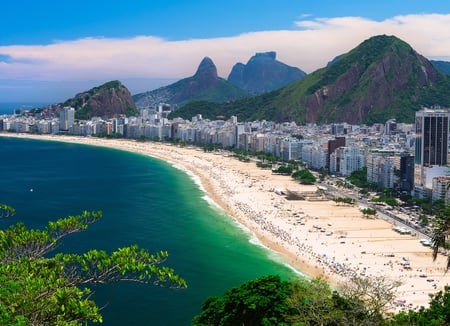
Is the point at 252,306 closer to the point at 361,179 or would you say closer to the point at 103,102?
the point at 361,179

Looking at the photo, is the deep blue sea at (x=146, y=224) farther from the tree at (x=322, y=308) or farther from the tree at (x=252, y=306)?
the tree at (x=322, y=308)

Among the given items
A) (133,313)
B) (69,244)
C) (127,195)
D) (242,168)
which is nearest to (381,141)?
(242,168)

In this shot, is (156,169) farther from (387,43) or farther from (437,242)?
(387,43)

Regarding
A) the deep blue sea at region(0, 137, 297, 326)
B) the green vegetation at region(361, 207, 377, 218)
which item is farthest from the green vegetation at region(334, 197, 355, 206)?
the deep blue sea at region(0, 137, 297, 326)

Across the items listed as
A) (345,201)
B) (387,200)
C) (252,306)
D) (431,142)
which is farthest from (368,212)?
(252,306)

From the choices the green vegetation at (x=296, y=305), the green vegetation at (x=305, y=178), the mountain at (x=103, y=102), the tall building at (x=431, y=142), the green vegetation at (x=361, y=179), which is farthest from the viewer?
the mountain at (x=103, y=102)

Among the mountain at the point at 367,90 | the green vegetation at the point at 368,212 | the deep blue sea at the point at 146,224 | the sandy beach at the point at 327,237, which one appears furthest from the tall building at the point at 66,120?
the green vegetation at the point at 368,212

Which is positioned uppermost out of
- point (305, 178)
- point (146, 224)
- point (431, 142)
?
point (431, 142)
